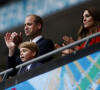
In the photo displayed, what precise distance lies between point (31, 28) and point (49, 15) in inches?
233

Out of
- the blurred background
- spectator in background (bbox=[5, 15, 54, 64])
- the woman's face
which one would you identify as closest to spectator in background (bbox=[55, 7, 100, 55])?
the woman's face

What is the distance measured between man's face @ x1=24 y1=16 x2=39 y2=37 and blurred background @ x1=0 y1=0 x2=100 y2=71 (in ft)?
15.8

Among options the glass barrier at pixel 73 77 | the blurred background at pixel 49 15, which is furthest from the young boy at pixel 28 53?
the blurred background at pixel 49 15

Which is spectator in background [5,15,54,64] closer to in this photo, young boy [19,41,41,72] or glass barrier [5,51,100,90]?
young boy [19,41,41,72]

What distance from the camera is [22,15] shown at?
11.8m

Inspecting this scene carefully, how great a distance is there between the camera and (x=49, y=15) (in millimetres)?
11547

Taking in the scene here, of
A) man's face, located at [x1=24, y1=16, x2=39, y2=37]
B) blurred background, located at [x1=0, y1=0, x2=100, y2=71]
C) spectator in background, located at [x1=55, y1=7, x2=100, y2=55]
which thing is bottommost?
blurred background, located at [x1=0, y1=0, x2=100, y2=71]

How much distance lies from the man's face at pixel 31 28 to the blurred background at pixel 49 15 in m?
4.81

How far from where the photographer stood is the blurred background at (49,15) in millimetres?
10938

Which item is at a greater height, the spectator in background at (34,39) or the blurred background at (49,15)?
the spectator in background at (34,39)

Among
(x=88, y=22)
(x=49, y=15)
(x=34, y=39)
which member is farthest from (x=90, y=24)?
(x=49, y=15)

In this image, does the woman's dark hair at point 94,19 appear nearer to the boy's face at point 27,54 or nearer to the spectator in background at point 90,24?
the spectator in background at point 90,24

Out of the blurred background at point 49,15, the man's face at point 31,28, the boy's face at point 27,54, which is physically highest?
the man's face at point 31,28

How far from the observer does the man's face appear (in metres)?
5.64
